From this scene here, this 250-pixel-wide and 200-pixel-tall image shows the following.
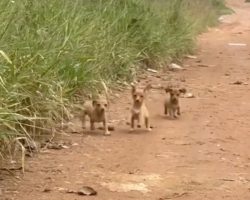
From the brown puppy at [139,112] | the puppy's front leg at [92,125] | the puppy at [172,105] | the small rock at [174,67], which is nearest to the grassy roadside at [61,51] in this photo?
the small rock at [174,67]

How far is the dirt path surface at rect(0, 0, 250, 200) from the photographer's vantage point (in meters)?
6.24

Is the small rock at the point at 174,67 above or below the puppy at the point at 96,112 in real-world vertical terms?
above

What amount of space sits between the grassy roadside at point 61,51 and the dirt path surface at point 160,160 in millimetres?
390

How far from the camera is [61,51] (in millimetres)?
8398

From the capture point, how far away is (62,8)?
9.75 meters

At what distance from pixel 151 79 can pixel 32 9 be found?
3.91 meters

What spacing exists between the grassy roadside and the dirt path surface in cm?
39

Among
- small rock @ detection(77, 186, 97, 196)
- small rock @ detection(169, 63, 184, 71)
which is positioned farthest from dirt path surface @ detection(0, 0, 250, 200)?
small rock @ detection(169, 63, 184, 71)

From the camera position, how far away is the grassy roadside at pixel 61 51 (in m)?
6.98

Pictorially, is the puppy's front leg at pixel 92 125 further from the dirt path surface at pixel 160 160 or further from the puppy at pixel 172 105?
the puppy at pixel 172 105

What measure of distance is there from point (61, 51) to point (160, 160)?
1810mm

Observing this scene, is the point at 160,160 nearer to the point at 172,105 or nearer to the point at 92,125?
the point at 92,125

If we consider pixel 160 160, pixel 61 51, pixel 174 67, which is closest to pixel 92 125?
pixel 61 51

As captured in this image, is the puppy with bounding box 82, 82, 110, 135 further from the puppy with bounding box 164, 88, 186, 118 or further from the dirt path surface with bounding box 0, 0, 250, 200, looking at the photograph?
the puppy with bounding box 164, 88, 186, 118
